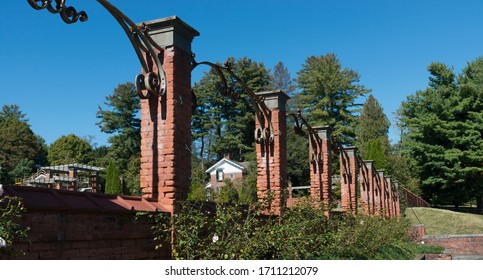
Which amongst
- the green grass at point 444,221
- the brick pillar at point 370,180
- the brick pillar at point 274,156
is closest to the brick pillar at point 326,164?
the brick pillar at point 274,156

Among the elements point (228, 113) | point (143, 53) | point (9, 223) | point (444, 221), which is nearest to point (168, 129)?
point (143, 53)

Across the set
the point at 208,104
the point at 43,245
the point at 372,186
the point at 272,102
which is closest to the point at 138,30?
the point at 43,245

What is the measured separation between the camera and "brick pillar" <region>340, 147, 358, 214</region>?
628 inches

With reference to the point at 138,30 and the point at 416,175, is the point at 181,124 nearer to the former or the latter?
the point at 138,30

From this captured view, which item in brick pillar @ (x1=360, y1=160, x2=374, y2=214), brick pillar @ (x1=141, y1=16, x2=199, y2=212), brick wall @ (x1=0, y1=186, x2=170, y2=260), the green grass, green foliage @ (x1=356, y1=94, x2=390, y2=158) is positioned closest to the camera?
brick wall @ (x1=0, y1=186, x2=170, y2=260)

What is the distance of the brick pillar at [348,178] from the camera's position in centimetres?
1595

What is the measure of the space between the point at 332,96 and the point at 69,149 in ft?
97.1

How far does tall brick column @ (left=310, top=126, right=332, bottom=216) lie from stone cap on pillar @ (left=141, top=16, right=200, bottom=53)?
7.10 m

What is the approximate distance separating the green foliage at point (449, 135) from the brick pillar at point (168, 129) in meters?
31.6

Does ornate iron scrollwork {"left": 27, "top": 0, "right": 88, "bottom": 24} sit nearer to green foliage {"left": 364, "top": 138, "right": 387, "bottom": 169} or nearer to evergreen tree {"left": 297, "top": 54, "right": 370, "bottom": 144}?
green foliage {"left": 364, "top": 138, "right": 387, "bottom": 169}

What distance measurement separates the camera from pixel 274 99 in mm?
9672

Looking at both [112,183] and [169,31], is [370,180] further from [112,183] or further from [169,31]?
[169,31]

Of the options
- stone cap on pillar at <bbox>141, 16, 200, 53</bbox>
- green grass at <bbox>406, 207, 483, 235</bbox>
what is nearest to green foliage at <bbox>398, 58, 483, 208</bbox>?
green grass at <bbox>406, 207, 483, 235</bbox>

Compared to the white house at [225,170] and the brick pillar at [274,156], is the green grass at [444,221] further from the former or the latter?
the brick pillar at [274,156]
